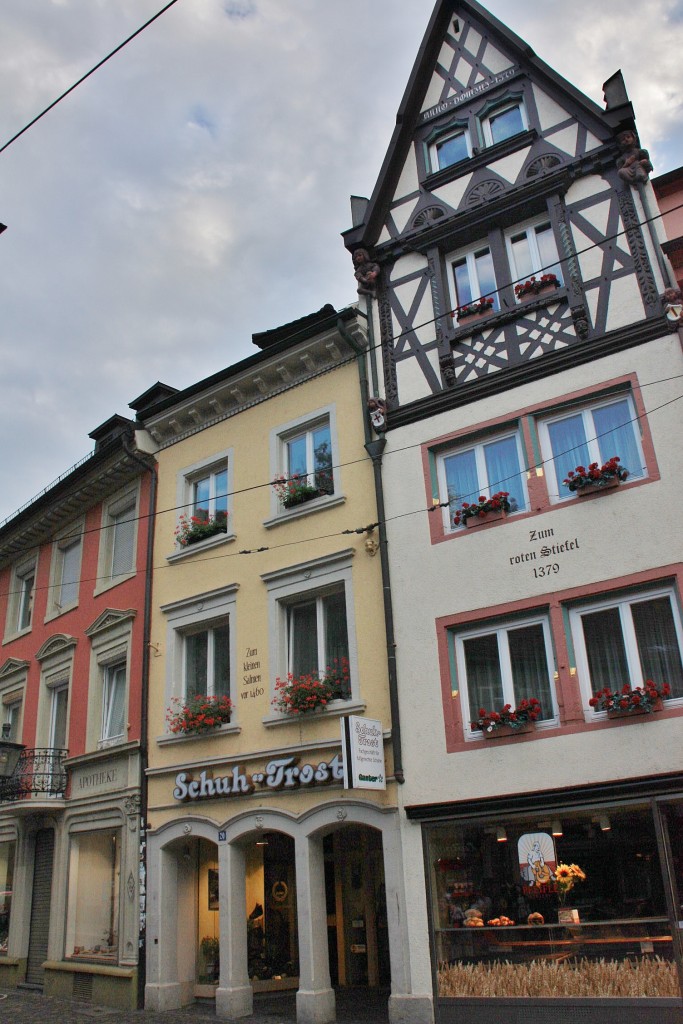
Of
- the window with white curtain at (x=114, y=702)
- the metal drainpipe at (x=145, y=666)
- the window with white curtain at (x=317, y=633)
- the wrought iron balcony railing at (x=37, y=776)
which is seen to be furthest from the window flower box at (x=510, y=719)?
the wrought iron balcony railing at (x=37, y=776)

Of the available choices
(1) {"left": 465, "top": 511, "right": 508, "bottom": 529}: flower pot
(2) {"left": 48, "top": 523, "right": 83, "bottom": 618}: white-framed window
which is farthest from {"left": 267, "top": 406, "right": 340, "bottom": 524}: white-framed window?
(2) {"left": 48, "top": 523, "right": 83, "bottom": 618}: white-framed window

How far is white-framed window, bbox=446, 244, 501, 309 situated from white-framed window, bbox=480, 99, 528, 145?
2043mm

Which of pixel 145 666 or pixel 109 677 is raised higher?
pixel 109 677

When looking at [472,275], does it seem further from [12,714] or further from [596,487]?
[12,714]

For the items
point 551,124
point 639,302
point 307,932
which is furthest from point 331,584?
point 551,124

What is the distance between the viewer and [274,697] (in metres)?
14.8

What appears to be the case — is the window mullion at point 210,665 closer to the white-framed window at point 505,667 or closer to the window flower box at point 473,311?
the white-framed window at point 505,667

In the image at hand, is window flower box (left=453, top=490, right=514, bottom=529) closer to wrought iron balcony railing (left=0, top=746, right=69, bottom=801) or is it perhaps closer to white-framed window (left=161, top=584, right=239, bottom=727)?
white-framed window (left=161, top=584, right=239, bottom=727)

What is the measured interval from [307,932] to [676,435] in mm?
8877

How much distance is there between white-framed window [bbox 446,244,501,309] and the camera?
1443 centimetres

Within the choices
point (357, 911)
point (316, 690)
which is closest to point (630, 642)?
point (316, 690)

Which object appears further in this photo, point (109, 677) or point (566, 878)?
point (109, 677)

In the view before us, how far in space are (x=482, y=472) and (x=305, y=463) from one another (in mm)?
3848

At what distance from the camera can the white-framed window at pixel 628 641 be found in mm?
11102
